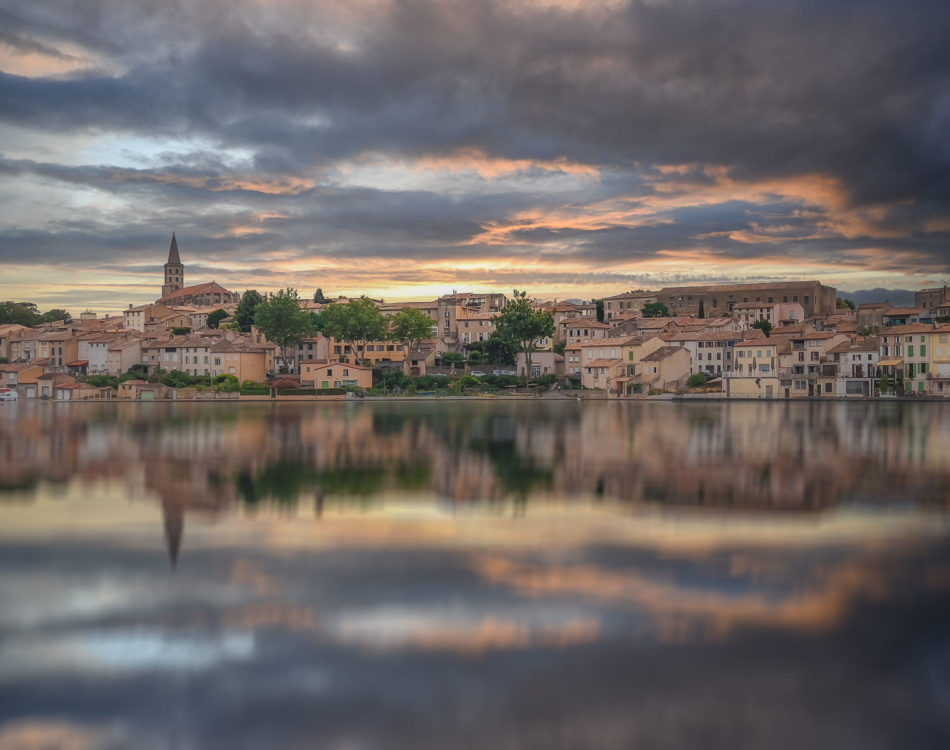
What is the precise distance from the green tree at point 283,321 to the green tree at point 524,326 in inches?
678

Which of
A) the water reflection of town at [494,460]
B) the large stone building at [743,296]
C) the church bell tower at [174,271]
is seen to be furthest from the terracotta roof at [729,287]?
the church bell tower at [174,271]

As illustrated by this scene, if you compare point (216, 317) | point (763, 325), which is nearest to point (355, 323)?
point (216, 317)

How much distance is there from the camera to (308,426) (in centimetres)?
3600

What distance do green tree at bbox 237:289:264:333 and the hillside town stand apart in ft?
0.76

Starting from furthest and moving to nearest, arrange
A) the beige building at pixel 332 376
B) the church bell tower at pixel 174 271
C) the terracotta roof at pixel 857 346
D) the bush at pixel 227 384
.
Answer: the church bell tower at pixel 174 271 < the beige building at pixel 332 376 < the bush at pixel 227 384 < the terracotta roof at pixel 857 346

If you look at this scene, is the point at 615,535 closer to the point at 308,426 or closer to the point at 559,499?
the point at 559,499

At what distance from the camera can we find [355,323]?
7156cm

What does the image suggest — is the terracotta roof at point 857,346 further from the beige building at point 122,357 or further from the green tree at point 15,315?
the green tree at point 15,315

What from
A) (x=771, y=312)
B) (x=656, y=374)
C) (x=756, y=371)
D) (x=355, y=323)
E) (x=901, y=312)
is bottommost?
(x=656, y=374)

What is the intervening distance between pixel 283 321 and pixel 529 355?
2118cm

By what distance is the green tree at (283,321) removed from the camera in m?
71.2

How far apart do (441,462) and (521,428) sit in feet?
42.5

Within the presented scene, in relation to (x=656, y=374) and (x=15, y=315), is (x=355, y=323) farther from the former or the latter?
(x=15, y=315)

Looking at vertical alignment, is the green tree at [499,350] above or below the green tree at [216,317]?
below
